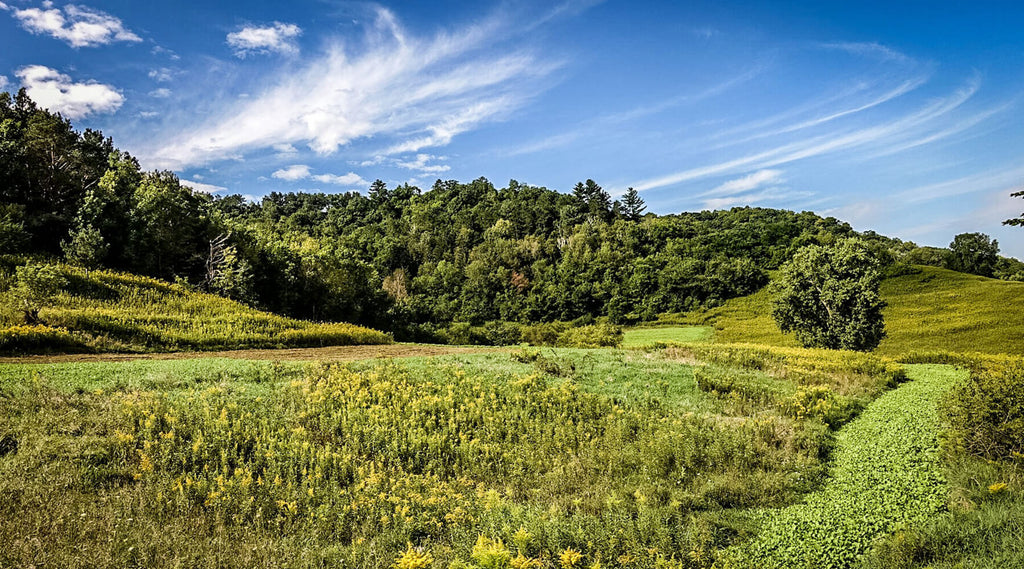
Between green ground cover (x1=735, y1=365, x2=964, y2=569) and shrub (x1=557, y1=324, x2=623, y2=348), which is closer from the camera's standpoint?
green ground cover (x1=735, y1=365, x2=964, y2=569)

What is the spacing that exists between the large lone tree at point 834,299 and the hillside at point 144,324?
32025mm

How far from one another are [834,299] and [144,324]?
142 ft

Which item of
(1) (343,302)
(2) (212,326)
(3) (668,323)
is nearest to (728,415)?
(2) (212,326)

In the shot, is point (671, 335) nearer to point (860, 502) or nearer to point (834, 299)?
point (834, 299)

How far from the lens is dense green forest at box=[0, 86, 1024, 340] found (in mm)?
→ 34469

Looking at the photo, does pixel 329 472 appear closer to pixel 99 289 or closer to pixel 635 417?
pixel 635 417

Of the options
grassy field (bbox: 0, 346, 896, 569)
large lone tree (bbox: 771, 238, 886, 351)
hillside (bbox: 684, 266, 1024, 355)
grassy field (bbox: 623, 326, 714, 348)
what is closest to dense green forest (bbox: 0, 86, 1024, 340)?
hillside (bbox: 684, 266, 1024, 355)

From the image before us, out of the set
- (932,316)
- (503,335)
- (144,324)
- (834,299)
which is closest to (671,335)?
(503,335)

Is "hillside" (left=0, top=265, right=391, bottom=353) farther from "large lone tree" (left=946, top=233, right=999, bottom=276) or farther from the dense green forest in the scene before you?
"large lone tree" (left=946, top=233, right=999, bottom=276)

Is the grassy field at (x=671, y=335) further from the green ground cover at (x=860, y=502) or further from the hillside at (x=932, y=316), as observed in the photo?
the green ground cover at (x=860, y=502)

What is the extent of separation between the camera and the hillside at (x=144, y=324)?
17.1 metres

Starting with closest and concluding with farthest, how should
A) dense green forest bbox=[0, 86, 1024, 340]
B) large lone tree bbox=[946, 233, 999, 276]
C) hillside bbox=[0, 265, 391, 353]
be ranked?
hillside bbox=[0, 265, 391, 353], dense green forest bbox=[0, 86, 1024, 340], large lone tree bbox=[946, 233, 999, 276]

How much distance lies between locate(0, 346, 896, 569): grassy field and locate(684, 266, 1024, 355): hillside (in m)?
32.5

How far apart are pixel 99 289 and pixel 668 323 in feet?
221
